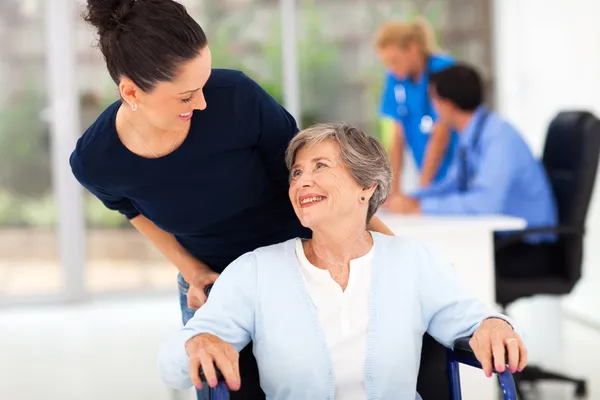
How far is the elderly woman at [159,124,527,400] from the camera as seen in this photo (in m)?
1.83

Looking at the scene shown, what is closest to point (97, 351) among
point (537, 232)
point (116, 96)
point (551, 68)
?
point (116, 96)

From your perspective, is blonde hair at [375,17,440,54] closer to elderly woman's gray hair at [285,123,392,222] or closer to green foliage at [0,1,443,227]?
green foliage at [0,1,443,227]

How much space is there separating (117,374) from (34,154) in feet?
6.43

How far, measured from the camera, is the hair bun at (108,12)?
168cm

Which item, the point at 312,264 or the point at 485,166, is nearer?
the point at 312,264

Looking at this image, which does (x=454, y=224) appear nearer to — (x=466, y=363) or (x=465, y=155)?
(x=465, y=155)

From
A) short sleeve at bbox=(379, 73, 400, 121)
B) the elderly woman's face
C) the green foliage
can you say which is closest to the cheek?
the elderly woman's face

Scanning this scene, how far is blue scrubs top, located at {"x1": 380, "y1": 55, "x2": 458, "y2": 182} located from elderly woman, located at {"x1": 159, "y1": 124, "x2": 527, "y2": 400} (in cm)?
231

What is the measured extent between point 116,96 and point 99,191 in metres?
3.59

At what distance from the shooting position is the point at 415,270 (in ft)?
6.25

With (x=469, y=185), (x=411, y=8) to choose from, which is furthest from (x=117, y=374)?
(x=411, y=8)

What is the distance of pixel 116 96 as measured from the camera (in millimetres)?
5445

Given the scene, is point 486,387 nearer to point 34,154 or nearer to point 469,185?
point 469,185

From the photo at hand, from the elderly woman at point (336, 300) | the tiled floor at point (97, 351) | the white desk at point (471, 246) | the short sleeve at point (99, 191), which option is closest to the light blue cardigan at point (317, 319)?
the elderly woman at point (336, 300)
